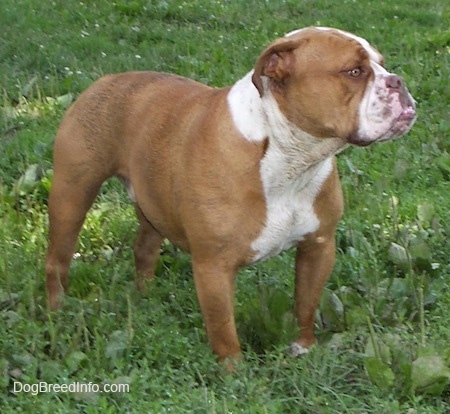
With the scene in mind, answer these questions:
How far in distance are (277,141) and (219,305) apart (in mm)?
701

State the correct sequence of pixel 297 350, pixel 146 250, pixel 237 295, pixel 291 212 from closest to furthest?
pixel 291 212
pixel 297 350
pixel 237 295
pixel 146 250

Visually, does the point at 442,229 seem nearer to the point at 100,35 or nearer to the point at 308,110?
the point at 308,110

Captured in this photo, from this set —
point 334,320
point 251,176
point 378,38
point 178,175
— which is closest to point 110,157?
point 178,175

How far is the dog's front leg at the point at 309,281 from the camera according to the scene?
14.1 ft

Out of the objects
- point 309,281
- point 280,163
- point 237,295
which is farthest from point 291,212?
point 237,295

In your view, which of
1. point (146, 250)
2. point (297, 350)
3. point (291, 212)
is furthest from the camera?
point (146, 250)

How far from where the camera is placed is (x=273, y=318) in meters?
4.40

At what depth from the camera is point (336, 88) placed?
3754 millimetres

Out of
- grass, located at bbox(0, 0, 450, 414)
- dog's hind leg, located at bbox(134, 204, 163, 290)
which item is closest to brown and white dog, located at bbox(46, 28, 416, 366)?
grass, located at bbox(0, 0, 450, 414)

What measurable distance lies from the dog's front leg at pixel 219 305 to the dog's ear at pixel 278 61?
0.77 m

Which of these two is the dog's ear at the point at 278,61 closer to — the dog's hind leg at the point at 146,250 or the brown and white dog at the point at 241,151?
the brown and white dog at the point at 241,151

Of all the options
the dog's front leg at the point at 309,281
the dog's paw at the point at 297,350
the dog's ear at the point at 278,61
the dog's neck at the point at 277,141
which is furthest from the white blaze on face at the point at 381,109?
the dog's paw at the point at 297,350

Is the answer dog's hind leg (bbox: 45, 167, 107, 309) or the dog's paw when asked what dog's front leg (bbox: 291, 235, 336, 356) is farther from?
dog's hind leg (bbox: 45, 167, 107, 309)

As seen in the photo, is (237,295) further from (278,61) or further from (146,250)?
(278,61)
